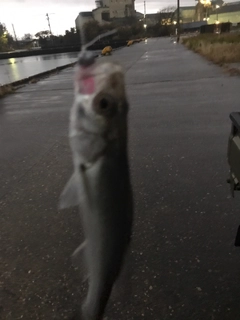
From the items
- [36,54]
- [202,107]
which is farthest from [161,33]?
[202,107]

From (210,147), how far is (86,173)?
4.03m

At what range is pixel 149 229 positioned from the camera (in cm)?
301

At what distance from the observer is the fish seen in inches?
47.6

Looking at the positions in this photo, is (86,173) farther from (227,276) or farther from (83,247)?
(227,276)

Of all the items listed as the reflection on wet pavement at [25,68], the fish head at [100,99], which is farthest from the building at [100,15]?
the reflection on wet pavement at [25,68]

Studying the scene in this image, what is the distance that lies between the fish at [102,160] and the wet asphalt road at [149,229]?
753mm

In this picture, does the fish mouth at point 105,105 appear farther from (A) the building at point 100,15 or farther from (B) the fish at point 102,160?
(A) the building at point 100,15

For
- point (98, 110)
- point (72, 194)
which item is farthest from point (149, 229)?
point (98, 110)

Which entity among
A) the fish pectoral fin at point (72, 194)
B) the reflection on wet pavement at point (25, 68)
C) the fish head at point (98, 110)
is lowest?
the reflection on wet pavement at point (25, 68)

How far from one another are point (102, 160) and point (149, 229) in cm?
192

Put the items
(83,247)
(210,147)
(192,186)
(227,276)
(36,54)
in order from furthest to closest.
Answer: (36,54), (210,147), (192,186), (227,276), (83,247)

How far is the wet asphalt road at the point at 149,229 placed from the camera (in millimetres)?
2221

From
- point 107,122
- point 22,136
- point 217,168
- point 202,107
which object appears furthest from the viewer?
point 202,107

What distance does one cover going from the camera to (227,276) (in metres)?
2.37
